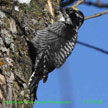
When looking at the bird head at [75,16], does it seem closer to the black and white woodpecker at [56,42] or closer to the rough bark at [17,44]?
the black and white woodpecker at [56,42]

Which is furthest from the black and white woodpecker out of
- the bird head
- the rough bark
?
the rough bark

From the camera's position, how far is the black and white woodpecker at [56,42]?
3189 millimetres

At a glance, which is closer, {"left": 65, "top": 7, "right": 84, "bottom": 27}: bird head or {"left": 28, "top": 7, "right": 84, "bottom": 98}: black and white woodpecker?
{"left": 28, "top": 7, "right": 84, "bottom": 98}: black and white woodpecker

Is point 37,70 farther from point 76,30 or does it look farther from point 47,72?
point 76,30

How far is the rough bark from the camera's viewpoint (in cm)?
234

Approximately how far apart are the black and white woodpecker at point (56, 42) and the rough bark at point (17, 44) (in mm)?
167

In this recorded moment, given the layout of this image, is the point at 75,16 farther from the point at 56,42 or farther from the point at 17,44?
the point at 17,44

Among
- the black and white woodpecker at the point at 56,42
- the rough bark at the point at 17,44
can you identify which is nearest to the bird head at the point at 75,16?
the black and white woodpecker at the point at 56,42

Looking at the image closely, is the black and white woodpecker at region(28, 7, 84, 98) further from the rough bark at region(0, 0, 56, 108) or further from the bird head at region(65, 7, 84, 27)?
the rough bark at region(0, 0, 56, 108)

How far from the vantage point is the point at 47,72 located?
10.4 ft

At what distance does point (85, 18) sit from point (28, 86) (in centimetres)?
150

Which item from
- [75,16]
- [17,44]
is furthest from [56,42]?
[17,44]

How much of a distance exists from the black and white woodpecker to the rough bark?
0.17 metres

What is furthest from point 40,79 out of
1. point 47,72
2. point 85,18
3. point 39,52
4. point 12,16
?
point 85,18
